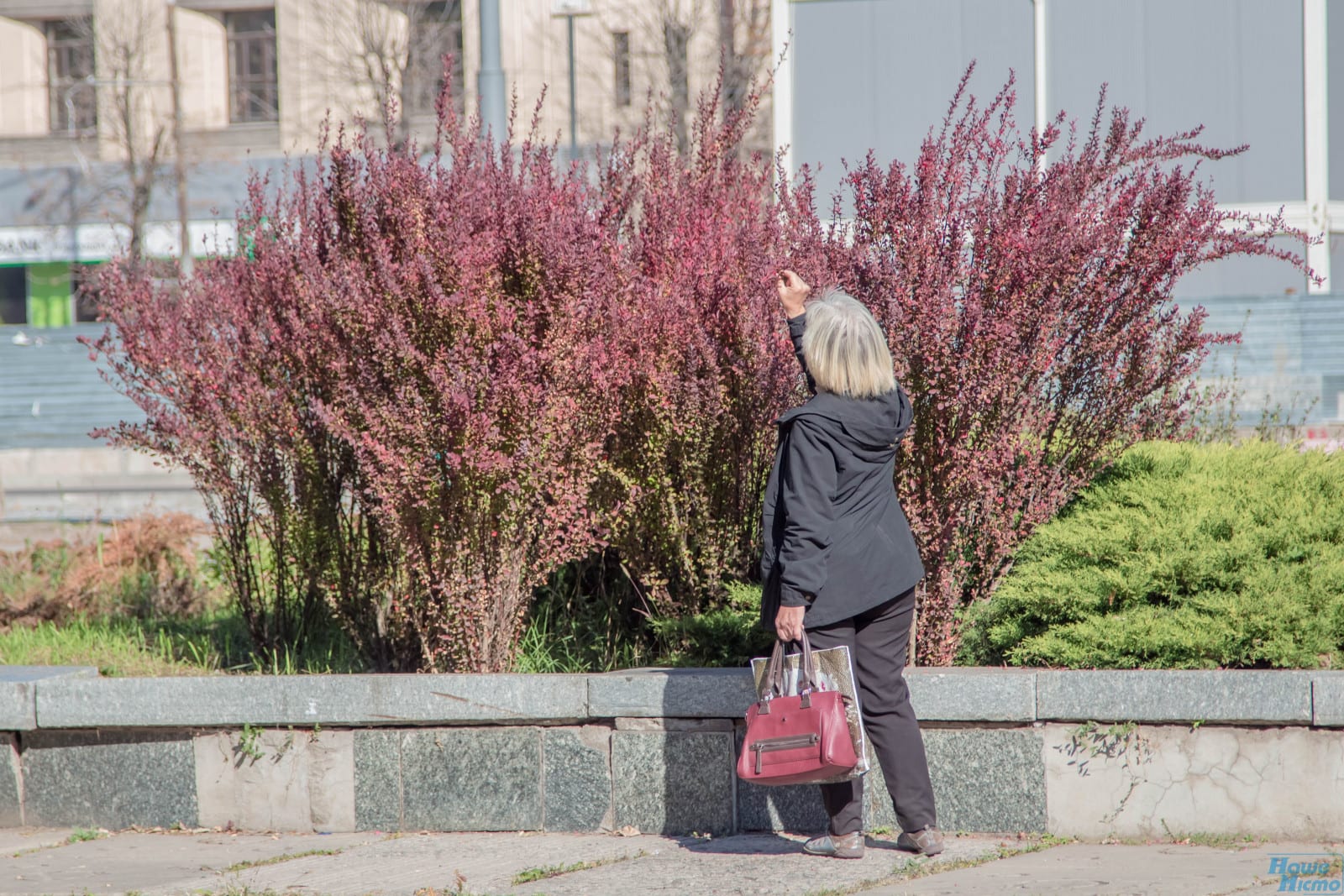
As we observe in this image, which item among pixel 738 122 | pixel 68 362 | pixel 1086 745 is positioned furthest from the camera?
pixel 68 362

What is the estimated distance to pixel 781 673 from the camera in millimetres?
4172

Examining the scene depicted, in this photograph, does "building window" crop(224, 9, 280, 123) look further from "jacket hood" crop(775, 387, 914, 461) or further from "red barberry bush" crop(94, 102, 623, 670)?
"jacket hood" crop(775, 387, 914, 461)

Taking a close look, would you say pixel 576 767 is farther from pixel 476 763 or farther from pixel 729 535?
pixel 729 535

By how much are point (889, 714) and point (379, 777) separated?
1909 millimetres

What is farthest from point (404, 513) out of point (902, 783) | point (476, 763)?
point (902, 783)

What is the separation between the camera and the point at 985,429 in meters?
4.92

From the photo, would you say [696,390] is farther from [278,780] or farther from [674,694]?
[278,780]

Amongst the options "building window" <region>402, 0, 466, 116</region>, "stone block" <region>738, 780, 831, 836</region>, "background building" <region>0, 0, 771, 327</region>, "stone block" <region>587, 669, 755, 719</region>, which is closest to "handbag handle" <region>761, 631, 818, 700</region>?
"stone block" <region>587, 669, 755, 719</region>

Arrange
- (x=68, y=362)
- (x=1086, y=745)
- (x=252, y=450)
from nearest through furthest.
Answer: (x=1086, y=745) < (x=252, y=450) < (x=68, y=362)

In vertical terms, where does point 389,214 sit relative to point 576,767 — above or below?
above

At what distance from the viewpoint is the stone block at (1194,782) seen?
4387 mm

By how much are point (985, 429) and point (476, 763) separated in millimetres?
2177

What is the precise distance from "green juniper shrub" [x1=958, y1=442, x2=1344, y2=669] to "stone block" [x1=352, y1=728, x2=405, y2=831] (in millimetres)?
2122

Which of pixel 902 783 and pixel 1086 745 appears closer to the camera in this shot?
pixel 902 783
